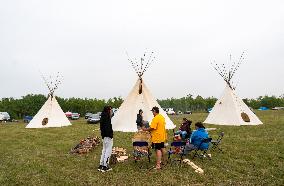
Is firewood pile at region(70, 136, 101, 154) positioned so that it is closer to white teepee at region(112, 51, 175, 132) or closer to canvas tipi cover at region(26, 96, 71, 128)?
white teepee at region(112, 51, 175, 132)

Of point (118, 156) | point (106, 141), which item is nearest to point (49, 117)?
point (118, 156)

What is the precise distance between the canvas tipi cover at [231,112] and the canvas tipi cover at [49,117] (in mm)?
13004

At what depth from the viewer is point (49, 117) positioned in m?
29.8

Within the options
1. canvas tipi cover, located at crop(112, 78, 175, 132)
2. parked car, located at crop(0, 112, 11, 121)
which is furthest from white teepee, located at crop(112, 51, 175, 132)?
parked car, located at crop(0, 112, 11, 121)

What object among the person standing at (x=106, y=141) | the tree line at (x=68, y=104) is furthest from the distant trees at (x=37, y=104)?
the person standing at (x=106, y=141)

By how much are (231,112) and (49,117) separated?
15.3 meters

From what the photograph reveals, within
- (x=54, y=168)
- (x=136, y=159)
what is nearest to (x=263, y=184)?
(x=136, y=159)

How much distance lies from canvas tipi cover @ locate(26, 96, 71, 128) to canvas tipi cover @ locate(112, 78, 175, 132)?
912 cm

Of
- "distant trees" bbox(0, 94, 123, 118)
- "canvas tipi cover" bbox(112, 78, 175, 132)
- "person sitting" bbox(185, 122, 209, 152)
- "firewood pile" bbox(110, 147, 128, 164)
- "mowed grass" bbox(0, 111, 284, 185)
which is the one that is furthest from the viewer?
"distant trees" bbox(0, 94, 123, 118)

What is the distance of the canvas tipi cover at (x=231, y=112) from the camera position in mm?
24922

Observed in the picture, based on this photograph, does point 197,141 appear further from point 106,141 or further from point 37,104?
point 37,104

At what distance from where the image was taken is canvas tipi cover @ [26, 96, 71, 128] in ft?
96.6

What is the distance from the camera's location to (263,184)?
8.55m

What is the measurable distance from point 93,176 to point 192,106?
221 feet
